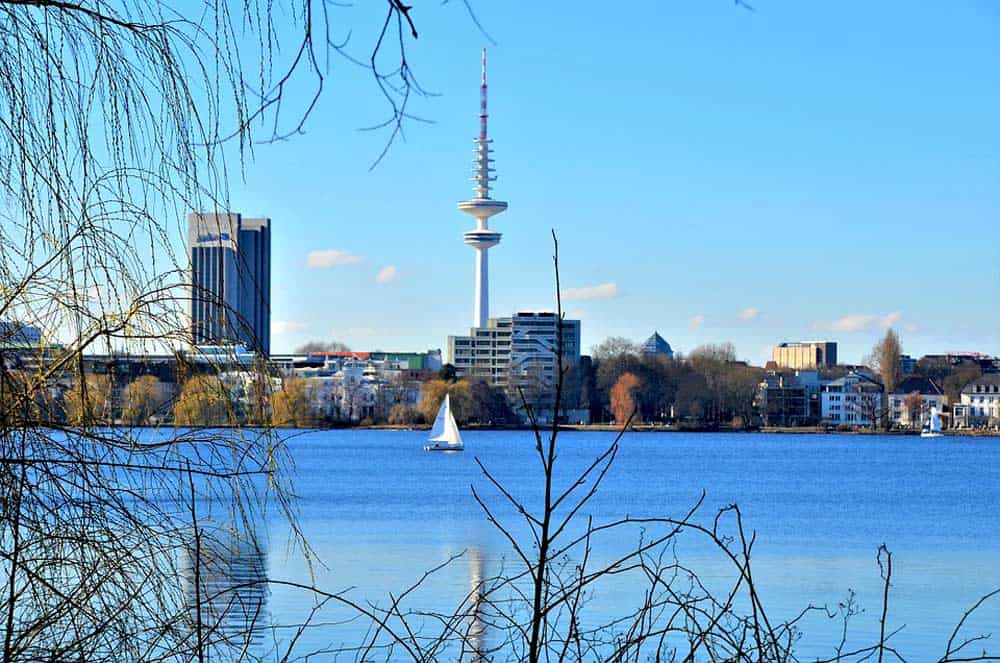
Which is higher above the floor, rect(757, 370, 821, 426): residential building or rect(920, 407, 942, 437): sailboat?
rect(757, 370, 821, 426): residential building

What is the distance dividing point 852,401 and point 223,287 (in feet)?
474

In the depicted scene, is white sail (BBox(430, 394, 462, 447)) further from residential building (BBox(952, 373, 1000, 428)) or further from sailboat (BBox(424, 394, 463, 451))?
residential building (BBox(952, 373, 1000, 428))

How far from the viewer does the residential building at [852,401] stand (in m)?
140

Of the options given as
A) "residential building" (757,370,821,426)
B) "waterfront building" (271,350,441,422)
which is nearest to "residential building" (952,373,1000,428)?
"residential building" (757,370,821,426)

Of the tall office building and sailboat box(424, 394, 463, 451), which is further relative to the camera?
sailboat box(424, 394, 463, 451)

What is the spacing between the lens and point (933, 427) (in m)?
131

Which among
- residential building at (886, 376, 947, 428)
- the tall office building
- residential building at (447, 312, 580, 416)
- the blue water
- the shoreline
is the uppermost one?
residential building at (447, 312, 580, 416)

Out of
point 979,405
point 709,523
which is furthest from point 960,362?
point 709,523

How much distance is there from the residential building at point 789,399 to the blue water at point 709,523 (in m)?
51.4

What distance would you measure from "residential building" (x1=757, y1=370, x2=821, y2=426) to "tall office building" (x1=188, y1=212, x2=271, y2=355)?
13908 centimetres

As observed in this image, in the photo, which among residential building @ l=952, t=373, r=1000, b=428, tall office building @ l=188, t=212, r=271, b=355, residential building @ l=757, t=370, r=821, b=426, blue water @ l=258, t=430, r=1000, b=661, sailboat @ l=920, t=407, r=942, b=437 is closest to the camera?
tall office building @ l=188, t=212, r=271, b=355

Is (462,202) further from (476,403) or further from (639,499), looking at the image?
(639,499)

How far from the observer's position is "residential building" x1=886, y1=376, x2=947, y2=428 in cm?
13938

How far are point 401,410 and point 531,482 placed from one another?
69.2m
